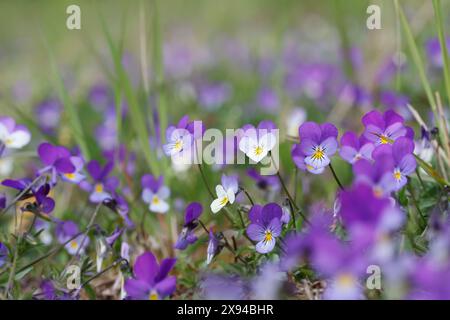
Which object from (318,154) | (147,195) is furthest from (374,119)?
(147,195)

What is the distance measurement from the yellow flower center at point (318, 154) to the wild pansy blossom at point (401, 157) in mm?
143

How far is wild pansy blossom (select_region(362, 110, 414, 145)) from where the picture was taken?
135 centimetres

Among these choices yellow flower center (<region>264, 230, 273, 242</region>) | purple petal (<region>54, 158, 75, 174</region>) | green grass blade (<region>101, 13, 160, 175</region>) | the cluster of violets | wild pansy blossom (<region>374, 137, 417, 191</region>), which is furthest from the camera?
green grass blade (<region>101, 13, 160, 175</region>)

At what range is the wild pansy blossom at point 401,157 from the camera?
1.21 metres

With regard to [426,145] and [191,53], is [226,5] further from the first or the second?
[426,145]

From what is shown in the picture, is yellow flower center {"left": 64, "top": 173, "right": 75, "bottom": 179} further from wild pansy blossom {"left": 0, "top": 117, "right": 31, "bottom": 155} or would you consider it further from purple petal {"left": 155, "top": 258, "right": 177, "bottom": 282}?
purple petal {"left": 155, "top": 258, "right": 177, "bottom": 282}

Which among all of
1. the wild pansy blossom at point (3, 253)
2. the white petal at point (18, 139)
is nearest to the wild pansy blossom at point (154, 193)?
the white petal at point (18, 139)

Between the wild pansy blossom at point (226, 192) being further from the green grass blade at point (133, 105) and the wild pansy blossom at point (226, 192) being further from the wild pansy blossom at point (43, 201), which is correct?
the green grass blade at point (133, 105)

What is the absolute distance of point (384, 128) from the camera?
1.37 m

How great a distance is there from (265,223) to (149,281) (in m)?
0.26

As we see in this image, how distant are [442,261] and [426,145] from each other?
2.20 ft

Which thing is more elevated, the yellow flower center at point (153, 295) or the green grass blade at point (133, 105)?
the green grass blade at point (133, 105)

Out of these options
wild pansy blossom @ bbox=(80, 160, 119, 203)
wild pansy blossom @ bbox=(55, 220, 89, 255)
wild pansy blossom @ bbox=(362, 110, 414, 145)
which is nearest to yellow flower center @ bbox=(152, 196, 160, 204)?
wild pansy blossom @ bbox=(80, 160, 119, 203)

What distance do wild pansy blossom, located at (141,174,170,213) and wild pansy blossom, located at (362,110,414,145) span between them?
2.14ft
